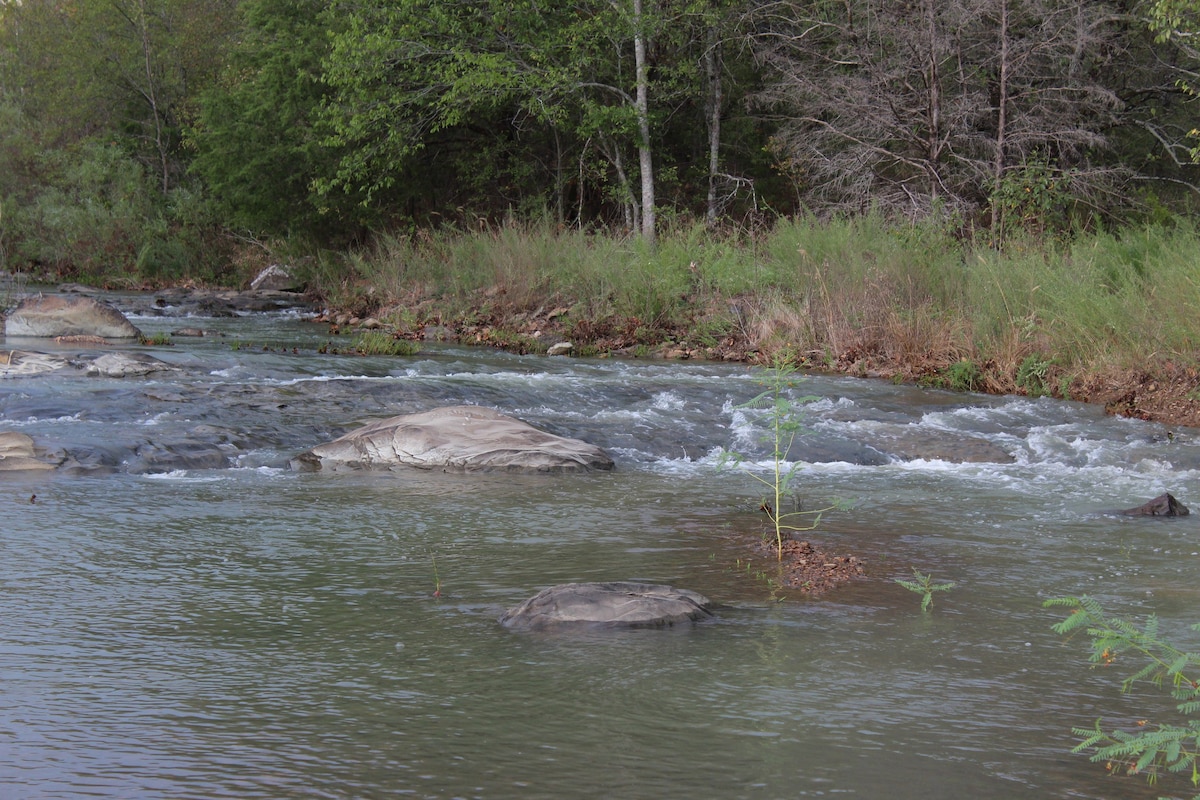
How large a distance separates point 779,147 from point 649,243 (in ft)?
18.2

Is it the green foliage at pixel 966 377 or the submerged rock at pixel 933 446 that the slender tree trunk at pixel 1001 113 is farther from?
the submerged rock at pixel 933 446

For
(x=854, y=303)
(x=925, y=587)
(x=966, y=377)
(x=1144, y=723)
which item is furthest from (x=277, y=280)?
(x=1144, y=723)

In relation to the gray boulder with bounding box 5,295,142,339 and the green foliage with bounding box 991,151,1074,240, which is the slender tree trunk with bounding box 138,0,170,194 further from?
the green foliage with bounding box 991,151,1074,240

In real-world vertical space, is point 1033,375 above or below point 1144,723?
below

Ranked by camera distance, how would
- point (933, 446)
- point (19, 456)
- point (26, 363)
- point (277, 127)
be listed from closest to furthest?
point (19, 456) < point (933, 446) < point (26, 363) < point (277, 127)

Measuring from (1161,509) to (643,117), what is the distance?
16382 millimetres

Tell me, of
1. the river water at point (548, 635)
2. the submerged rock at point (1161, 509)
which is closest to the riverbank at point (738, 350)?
the river water at point (548, 635)

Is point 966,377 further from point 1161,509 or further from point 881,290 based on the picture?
point 1161,509

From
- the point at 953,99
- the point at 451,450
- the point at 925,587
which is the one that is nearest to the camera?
the point at 925,587

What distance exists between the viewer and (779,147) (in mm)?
22922

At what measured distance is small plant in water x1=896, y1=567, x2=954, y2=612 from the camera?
4.86m

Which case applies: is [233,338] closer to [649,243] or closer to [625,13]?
[649,243]

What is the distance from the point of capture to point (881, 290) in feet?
45.3

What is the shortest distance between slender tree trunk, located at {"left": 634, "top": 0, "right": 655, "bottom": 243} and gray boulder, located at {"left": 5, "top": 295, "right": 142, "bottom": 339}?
9.50 metres
